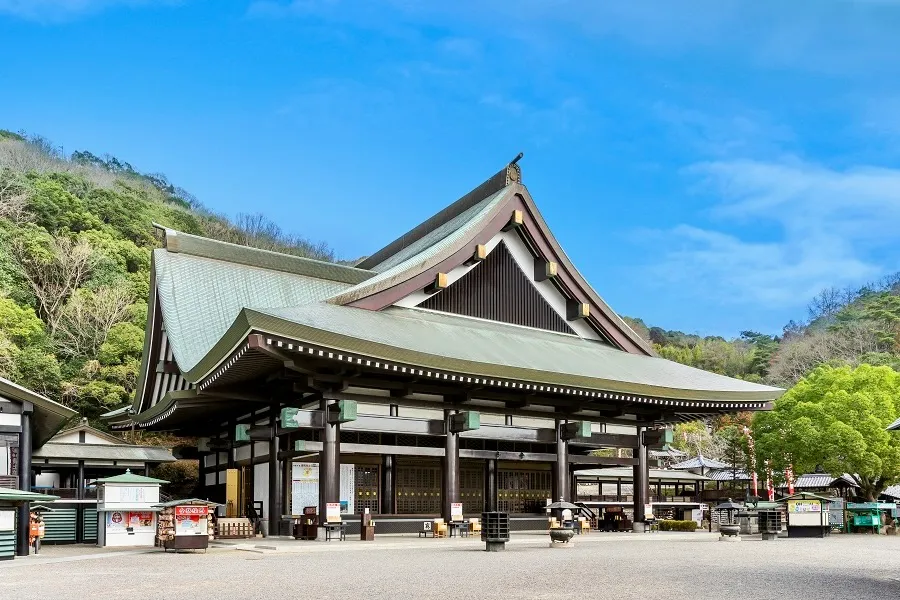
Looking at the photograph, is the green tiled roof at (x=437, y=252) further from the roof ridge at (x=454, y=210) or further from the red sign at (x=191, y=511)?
the red sign at (x=191, y=511)

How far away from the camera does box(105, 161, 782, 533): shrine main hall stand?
20312 mm

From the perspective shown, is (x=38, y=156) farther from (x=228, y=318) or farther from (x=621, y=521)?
(x=621, y=521)

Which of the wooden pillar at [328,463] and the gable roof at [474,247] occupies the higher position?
the gable roof at [474,247]

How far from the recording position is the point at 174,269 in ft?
87.1

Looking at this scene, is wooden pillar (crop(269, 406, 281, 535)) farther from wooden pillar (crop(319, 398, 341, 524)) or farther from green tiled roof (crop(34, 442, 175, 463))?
green tiled roof (crop(34, 442, 175, 463))

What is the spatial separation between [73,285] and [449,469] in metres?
36.5

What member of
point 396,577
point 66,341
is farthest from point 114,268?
point 396,577

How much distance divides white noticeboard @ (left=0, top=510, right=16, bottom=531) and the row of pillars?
6396 millimetres

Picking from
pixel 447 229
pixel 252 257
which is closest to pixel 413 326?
pixel 447 229

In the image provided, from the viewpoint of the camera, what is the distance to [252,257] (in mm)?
28797

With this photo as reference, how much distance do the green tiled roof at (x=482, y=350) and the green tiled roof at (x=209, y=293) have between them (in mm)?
3251

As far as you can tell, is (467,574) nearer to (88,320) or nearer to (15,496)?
(15,496)

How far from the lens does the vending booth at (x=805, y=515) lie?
83.8 ft

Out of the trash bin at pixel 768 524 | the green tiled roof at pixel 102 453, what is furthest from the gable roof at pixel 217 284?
the trash bin at pixel 768 524
